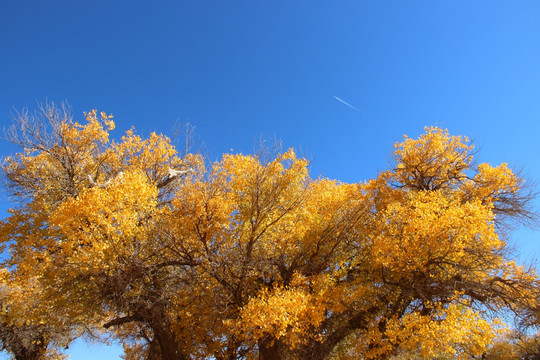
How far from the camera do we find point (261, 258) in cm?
1034

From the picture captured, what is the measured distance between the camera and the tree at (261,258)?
889 centimetres

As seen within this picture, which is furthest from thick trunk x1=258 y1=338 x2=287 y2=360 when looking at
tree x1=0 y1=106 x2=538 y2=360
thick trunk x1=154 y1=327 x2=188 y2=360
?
thick trunk x1=154 y1=327 x2=188 y2=360

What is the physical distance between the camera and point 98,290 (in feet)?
31.3

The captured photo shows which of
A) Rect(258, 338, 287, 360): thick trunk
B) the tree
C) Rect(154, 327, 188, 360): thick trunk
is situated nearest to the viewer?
the tree

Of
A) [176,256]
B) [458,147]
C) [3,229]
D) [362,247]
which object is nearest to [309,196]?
[362,247]

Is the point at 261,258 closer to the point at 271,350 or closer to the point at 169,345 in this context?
the point at 271,350

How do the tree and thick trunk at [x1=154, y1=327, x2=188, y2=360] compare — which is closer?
the tree

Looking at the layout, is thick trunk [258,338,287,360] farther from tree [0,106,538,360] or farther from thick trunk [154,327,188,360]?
thick trunk [154,327,188,360]

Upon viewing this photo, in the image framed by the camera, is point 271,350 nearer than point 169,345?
Yes

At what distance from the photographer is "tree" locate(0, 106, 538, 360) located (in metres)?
8.89

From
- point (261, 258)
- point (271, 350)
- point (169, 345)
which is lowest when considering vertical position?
point (271, 350)

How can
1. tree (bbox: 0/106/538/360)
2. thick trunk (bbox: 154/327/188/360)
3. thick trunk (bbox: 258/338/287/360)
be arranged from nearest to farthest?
tree (bbox: 0/106/538/360), thick trunk (bbox: 258/338/287/360), thick trunk (bbox: 154/327/188/360)

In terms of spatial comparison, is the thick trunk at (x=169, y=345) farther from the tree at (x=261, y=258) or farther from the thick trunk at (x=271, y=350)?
the thick trunk at (x=271, y=350)

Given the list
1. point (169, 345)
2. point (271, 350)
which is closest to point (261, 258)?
point (271, 350)
